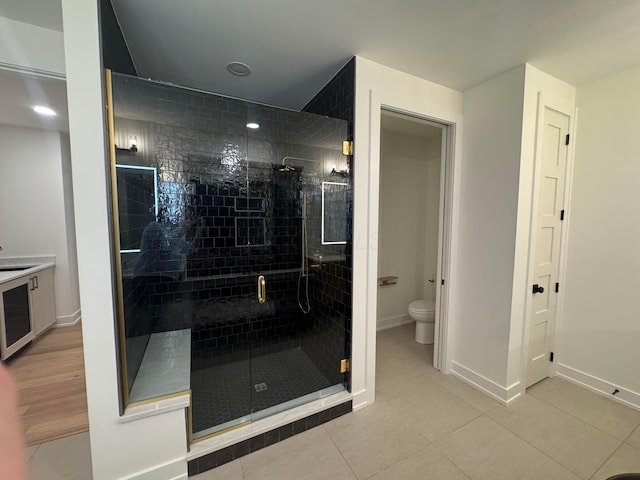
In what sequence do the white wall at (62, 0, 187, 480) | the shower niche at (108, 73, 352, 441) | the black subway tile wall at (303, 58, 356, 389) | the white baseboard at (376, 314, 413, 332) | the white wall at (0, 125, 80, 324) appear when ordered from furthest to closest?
1. the white baseboard at (376, 314, 413, 332)
2. the white wall at (0, 125, 80, 324)
3. the black subway tile wall at (303, 58, 356, 389)
4. the shower niche at (108, 73, 352, 441)
5. the white wall at (62, 0, 187, 480)

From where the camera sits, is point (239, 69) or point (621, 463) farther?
point (239, 69)

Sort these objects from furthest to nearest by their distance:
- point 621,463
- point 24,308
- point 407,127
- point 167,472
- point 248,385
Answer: point 407,127 < point 24,308 < point 248,385 < point 621,463 < point 167,472

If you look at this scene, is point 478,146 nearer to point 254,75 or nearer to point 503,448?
point 254,75

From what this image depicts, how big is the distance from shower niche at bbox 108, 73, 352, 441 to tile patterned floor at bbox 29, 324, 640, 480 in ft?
0.96

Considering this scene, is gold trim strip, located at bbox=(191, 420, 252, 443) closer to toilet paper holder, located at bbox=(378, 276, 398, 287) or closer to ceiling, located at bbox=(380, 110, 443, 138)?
toilet paper holder, located at bbox=(378, 276, 398, 287)

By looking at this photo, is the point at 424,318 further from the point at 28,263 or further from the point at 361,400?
the point at 28,263

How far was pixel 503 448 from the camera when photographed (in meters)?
1.58

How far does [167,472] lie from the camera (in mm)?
1361

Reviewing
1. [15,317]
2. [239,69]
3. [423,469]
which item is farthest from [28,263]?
[423,469]

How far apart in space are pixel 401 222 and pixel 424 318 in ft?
4.18

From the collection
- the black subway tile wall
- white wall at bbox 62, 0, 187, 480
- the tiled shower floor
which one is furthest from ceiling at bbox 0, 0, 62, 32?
the tiled shower floor

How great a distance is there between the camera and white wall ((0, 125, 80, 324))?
3109mm

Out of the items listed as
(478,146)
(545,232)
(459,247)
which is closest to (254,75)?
(478,146)

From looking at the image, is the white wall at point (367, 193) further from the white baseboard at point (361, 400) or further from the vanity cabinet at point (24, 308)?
the vanity cabinet at point (24, 308)
